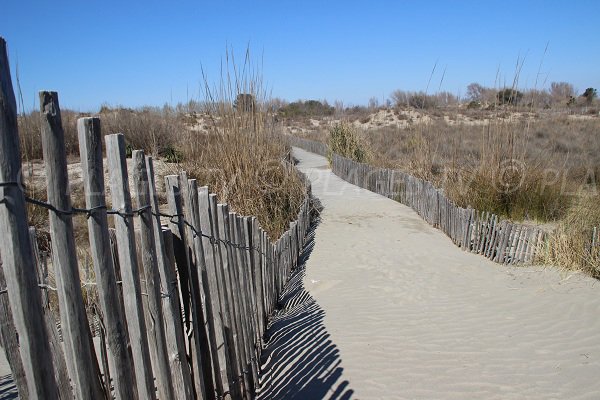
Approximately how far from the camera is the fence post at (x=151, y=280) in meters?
1.73

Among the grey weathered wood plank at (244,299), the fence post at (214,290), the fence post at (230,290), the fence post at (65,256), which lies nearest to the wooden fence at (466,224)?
the grey weathered wood plank at (244,299)

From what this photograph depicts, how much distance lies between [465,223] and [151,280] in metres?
6.97

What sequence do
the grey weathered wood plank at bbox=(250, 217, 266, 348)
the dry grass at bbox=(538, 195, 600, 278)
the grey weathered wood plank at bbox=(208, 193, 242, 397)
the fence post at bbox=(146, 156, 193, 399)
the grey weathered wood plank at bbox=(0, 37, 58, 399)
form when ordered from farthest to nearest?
the dry grass at bbox=(538, 195, 600, 278), the grey weathered wood plank at bbox=(250, 217, 266, 348), the grey weathered wood plank at bbox=(208, 193, 242, 397), the fence post at bbox=(146, 156, 193, 399), the grey weathered wood plank at bbox=(0, 37, 58, 399)

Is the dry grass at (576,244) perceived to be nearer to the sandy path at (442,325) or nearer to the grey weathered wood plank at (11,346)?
the sandy path at (442,325)

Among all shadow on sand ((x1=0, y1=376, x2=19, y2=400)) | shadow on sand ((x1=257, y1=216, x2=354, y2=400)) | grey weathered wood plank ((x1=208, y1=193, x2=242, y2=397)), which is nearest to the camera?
grey weathered wood plank ((x1=208, y1=193, x2=242, y2=397))

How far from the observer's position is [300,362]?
137 inches

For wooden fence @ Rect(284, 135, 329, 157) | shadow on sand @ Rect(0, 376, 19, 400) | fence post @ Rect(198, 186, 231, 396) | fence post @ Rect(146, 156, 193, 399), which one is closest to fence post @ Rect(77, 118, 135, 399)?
fence post @ Rect(146, 156, 193, 399)

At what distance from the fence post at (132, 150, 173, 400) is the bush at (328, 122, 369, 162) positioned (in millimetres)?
15500

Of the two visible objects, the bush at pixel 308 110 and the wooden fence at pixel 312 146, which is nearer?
the wooden fence at pixel 312 146

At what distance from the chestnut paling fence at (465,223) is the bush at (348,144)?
3.49 m

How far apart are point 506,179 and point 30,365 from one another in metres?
8.56

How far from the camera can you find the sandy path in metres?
3.68

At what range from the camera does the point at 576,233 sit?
21.4ft

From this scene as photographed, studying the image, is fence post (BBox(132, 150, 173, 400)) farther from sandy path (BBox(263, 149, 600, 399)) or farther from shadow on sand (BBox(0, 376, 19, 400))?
shadow on sand (BBox(0, 376, 19, 400))
